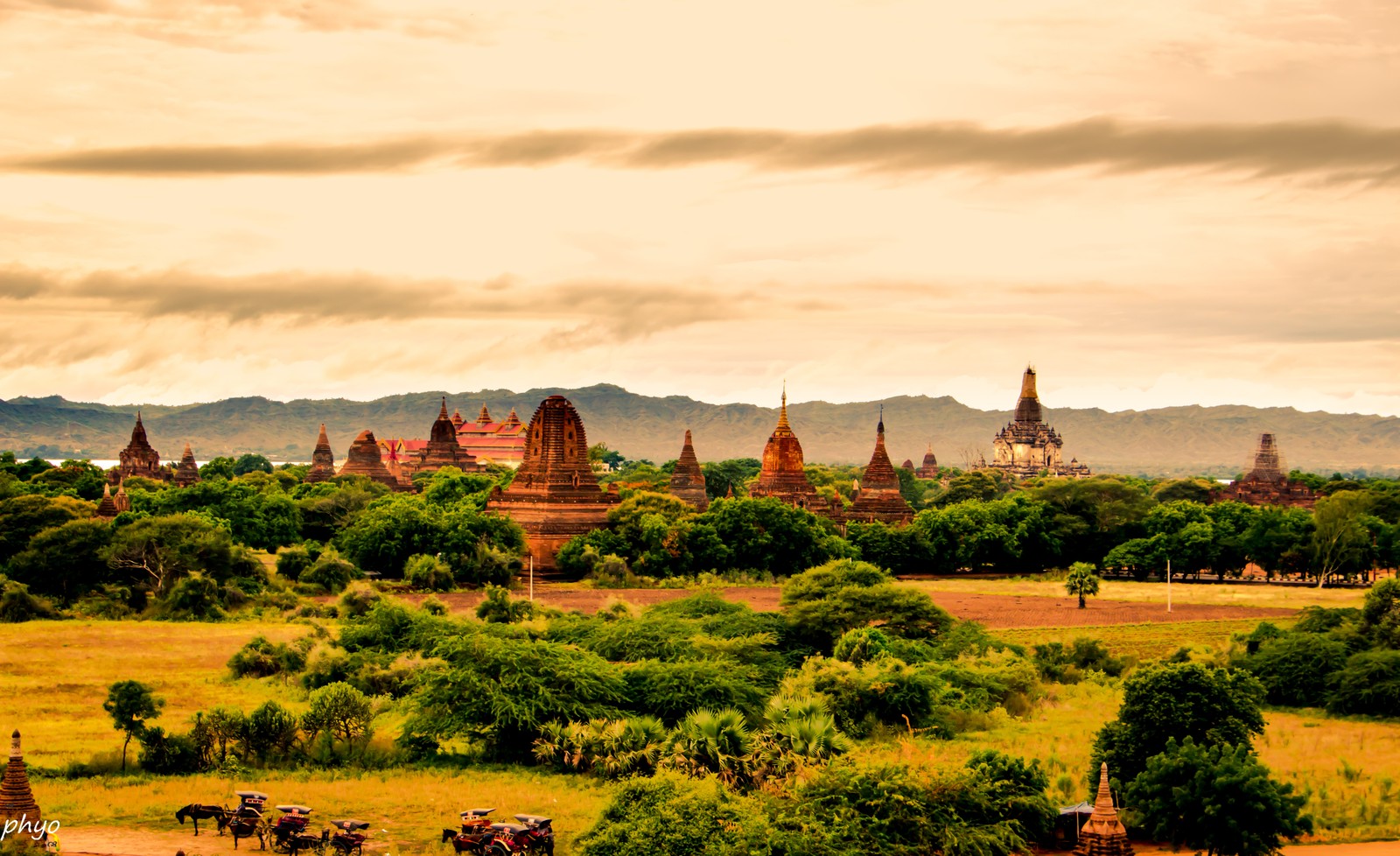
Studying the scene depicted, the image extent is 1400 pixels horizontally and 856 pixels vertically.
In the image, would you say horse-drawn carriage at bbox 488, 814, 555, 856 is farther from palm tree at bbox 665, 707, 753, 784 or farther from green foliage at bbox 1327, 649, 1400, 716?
green foliage at bbox 1327, 649, 1400, 716

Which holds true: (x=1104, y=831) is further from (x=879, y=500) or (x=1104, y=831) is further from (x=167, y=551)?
(x=879, y=500)

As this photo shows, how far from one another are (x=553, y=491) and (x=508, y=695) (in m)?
42.2

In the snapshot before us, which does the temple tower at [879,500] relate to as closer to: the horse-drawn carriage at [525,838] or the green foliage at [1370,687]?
the green foliage at [1370,687]

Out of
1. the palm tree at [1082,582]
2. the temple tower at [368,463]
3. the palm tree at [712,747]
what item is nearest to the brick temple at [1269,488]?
the palm tree at [1082,582]

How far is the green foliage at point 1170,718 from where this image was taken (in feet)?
100

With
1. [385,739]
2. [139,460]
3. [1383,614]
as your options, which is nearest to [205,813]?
[385,739]

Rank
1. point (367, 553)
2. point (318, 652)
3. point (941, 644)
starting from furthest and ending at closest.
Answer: point (367, 553)
point (941, 644)
point (318, 652)

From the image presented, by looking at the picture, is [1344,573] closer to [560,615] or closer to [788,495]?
[788,495]

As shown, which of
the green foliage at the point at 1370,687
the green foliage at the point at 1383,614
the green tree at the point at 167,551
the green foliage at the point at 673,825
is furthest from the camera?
the green tree at the point at 167,551

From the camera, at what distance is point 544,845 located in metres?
25.1

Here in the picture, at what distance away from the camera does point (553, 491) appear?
75688mm

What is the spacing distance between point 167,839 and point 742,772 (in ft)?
34.4

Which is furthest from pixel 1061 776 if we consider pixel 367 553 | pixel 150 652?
pixel 367 553

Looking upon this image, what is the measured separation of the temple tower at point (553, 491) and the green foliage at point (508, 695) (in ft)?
127
